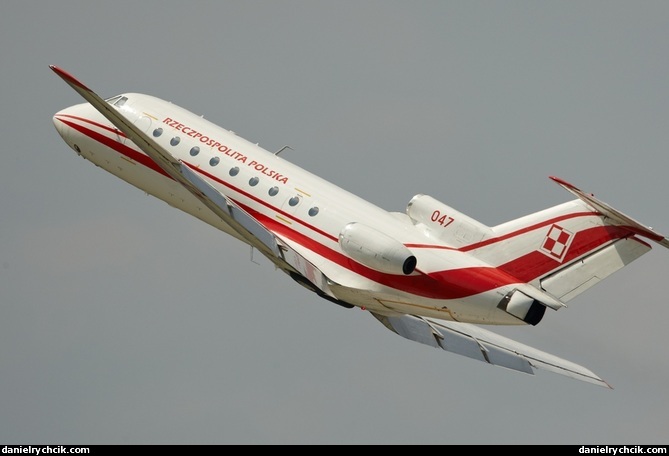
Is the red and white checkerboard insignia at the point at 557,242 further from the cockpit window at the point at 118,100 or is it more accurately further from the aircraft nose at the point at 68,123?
the aircraft nose at the point at 68,123

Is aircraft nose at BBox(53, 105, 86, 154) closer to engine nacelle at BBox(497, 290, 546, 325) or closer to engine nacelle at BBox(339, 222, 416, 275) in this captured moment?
engine nacelle at BBox(339, 222, 416, 275)

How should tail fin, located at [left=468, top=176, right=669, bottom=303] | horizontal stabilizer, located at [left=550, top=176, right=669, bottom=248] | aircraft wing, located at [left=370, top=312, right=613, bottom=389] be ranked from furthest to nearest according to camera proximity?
aircraft wing, located at [left=370, top=312, right=613, bottom=389]
tail fin, located at [left=468, top=176, right=669, bottom=303]
horizontal stabilizer, located at [left=550, top=176, right=669, bottom=248]

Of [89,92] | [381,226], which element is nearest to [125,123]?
[89,92]

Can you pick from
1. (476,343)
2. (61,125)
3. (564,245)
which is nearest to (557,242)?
(564,245)

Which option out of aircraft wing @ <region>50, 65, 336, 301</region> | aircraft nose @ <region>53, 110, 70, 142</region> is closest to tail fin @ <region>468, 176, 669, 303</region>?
aircraft wing @ <region>50, 65, 336, 301</region>

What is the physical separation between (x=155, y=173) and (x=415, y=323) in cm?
911

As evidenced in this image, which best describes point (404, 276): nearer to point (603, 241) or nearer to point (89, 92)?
point (603, 241)

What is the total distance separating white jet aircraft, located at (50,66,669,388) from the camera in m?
44.7

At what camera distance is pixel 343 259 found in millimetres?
47250

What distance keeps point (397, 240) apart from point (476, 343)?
208 inches

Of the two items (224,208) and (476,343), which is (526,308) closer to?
(476,343)

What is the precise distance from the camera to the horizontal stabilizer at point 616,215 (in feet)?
137

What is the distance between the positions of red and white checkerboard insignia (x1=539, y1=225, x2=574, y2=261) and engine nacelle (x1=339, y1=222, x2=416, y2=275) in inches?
140

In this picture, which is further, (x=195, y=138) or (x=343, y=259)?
(x=195, y=138)
